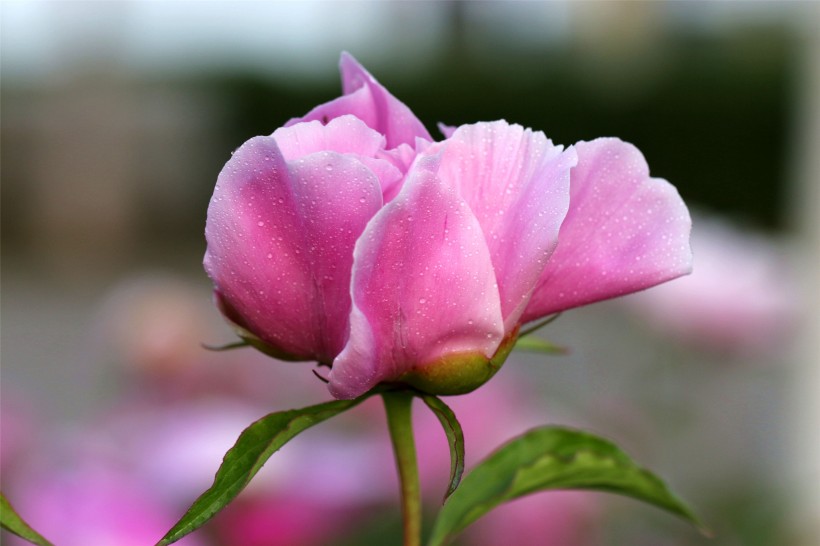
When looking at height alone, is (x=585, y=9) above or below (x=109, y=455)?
below

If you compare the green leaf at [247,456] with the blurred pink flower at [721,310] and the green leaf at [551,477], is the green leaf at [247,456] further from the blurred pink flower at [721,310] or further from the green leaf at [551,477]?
the blurred pink flower at [721,310]

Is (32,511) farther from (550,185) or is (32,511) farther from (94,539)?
(550,185)

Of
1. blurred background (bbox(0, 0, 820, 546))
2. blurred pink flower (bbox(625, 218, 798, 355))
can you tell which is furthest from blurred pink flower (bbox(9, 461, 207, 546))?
blurred pink flower (bbox(625, 218, 798, 355))

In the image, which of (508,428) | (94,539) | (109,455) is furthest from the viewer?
(508,428)

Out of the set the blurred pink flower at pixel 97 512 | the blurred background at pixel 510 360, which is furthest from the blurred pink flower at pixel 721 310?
the blurred pink flower at pixel 97 512

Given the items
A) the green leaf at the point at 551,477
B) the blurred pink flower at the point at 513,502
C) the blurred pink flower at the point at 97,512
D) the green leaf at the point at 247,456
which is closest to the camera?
the green leaf at the point at 247,456

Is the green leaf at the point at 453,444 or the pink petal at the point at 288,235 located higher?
the pink petal at the point at 288,235

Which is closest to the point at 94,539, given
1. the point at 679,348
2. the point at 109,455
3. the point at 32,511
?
the point at 32,511
